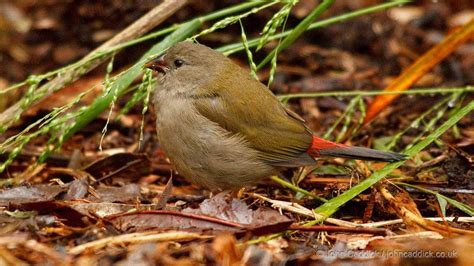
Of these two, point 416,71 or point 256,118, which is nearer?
point 256,118

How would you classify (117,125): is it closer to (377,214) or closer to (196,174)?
(196,174)

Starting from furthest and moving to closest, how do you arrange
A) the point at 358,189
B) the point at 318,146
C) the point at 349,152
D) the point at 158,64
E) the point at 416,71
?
the point at 416,71, the point at 158,64, the point at 318,146, the point at 349,152, the point at 358,189

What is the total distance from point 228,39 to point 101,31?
3.51 ft

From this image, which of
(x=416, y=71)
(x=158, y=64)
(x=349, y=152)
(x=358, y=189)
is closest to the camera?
(x=358, y=189)

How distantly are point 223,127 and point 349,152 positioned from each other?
0.74 metres

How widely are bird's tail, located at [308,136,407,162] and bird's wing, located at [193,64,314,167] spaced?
6 centimetres

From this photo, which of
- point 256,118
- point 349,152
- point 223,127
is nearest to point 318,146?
point 349,152

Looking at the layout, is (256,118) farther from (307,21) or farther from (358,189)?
(358,189)

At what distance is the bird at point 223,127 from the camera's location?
4.04m

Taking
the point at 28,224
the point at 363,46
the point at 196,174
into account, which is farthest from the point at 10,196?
the point at 363,46

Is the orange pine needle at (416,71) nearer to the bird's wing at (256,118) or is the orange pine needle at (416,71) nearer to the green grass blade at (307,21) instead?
the bird's wing at (256,118)

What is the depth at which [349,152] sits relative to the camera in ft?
13.5

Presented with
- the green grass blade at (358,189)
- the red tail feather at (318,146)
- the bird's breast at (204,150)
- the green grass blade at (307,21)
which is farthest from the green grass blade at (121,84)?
the green grass blade at (358,189)

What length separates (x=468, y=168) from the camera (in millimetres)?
4133
